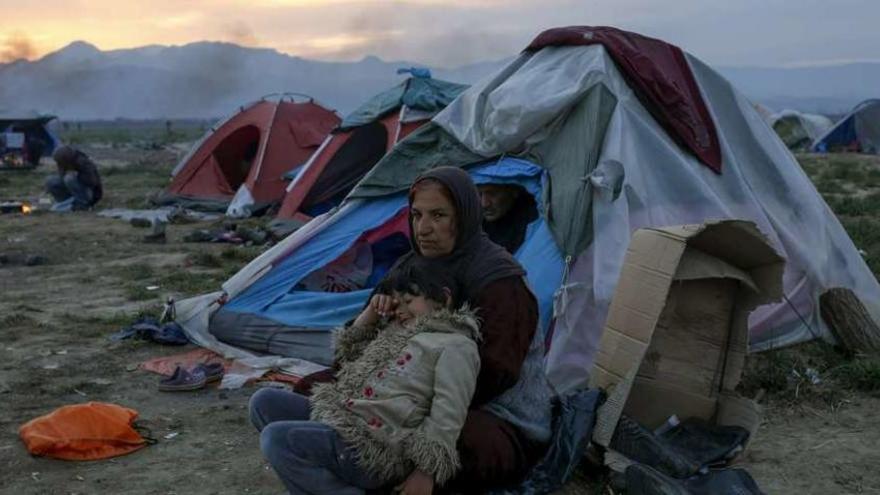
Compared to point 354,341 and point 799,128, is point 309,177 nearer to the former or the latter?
point 354,341

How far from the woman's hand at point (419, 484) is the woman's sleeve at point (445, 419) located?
2cm

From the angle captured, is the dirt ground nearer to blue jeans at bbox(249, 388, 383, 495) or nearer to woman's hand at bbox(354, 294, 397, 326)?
blue jeans at bbox(249, 388, 383, 495)

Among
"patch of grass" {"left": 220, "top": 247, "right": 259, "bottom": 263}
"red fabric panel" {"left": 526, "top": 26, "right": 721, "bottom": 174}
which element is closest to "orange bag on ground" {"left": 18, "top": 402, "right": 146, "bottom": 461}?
"red fabric panel" {"left": 526, "top": 26, "right": 721, "bottom": 174}

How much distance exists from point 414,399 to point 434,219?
65 centimetres

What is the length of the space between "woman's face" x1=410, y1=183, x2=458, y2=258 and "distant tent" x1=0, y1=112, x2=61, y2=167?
2287cm

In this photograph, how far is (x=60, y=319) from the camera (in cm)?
709

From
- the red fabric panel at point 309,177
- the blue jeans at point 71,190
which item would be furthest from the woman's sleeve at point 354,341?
the blue jeans at point 71,190

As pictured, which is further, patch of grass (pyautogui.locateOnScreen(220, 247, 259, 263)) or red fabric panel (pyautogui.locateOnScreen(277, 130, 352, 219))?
red fabric panel (pyautogui.locateOnScreen(277, 130, 352, 219))

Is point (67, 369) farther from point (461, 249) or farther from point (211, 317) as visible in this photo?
point (461, 249)

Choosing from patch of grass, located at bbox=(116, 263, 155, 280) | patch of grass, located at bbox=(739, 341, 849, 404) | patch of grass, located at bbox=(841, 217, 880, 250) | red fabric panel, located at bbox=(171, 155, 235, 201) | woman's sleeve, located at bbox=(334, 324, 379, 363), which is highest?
woman's sleeve, located at bbox=(334, 324, 379, 363)

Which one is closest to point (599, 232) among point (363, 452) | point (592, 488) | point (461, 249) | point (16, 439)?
point (592, 488)

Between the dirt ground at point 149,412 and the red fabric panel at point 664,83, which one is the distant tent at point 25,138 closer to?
the dirt ground at point 149,412

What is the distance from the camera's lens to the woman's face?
3.19 m

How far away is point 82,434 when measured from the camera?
4348 millimetres
